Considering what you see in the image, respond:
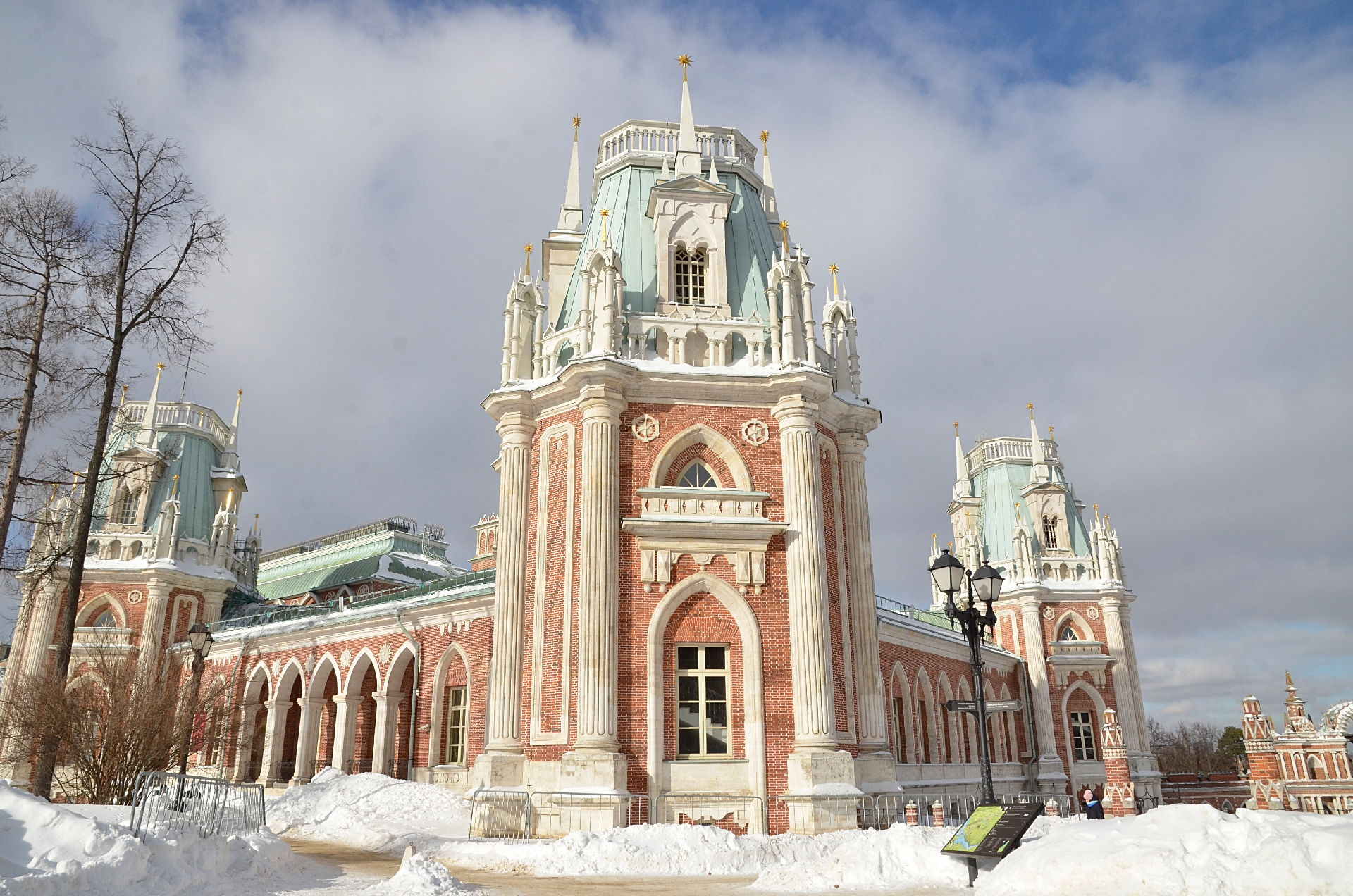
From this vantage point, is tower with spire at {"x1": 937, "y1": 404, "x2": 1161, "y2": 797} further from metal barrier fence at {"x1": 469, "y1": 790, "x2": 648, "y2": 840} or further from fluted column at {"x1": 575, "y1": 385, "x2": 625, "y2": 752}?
metal barrier fence at {"x1": 469, "y1": 790, "x2": 648, "y2": 840}

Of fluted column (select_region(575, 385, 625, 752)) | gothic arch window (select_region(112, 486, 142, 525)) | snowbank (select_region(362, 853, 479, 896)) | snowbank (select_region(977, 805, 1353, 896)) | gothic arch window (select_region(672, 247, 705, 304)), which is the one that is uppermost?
gothic arch window (select_region(672, 247, 705, 304))

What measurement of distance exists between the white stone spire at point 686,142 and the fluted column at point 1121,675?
1209 inches

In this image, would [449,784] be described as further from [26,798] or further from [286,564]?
[286,564]

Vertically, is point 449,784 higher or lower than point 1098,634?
lower

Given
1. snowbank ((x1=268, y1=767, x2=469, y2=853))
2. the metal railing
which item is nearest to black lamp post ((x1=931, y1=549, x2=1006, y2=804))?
snowbank ((x1=268, y1=767, x2=469, y2=853))

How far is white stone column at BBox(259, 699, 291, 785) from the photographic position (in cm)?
3244

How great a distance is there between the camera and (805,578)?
63.2 ft

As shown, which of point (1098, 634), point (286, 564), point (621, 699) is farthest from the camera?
point (286, 564)

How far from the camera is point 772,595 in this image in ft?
63.6

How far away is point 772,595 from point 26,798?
13302 millimetres

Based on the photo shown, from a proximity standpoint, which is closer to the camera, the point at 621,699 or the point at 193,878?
the point at 193,878

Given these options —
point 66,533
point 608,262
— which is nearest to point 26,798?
point 608,262

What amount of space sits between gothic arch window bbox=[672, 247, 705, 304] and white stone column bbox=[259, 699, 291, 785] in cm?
2214

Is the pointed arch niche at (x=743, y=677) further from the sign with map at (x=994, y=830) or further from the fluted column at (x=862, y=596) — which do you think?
the sign with map at (x=994, y=830)
